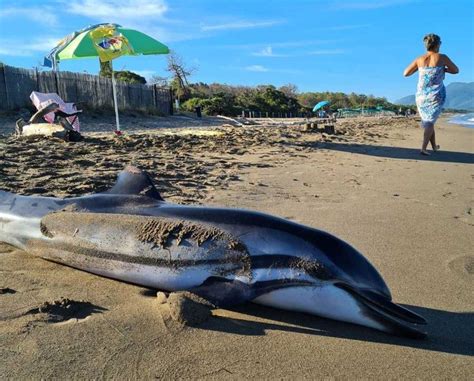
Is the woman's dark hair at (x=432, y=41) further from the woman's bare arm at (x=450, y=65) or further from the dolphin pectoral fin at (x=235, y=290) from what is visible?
the dolphin pectoral fin at (x=235, y=290)

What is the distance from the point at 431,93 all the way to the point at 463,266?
6.25m

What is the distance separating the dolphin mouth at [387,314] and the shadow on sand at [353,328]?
52 millimetres

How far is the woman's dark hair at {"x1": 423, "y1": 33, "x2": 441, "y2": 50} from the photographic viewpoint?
8492 millimetres

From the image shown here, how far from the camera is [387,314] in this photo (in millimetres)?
2250

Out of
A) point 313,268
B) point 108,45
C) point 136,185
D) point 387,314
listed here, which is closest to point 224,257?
point 313,268

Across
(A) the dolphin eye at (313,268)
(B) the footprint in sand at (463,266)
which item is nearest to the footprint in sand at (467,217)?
(B) the footprint in sand at (463,266)

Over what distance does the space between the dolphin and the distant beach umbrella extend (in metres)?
8.84

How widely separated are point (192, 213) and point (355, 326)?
1069mm

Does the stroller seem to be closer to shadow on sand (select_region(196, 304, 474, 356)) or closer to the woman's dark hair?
the woman's dark hair

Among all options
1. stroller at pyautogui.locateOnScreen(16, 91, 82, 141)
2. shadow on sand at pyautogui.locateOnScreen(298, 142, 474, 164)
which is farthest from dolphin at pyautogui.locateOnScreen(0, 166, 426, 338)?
shadow on sand at pyautogui.locateOnScreen(298, 142, 474, 164)

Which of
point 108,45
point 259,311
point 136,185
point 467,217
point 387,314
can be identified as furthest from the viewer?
point 108,45

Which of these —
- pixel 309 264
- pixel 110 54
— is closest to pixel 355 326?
pixel 309 264

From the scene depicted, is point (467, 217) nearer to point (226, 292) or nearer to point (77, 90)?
point (226, 292)

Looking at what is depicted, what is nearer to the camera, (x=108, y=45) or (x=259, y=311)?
(x=259, y=311)
